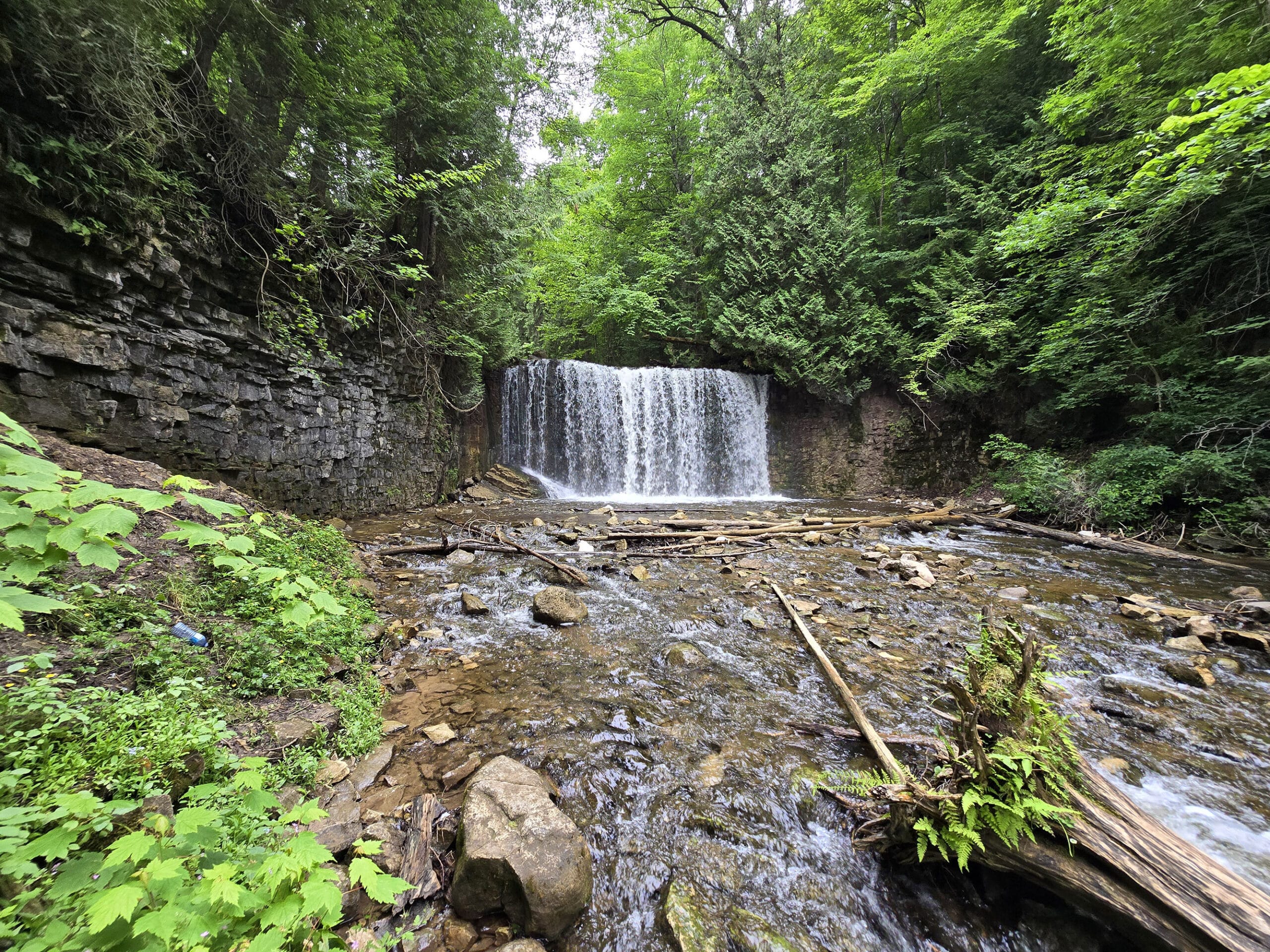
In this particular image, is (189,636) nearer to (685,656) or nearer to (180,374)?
(685,656)

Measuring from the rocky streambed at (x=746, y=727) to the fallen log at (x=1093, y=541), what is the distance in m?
0.48

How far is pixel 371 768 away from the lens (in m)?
2.23

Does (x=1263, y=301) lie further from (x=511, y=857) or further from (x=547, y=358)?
(x=547, y=358)

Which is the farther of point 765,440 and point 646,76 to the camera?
point 646,76

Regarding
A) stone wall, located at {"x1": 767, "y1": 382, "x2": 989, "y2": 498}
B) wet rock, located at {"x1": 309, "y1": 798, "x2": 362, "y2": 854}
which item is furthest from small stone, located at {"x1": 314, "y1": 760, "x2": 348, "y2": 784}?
stone wall, located at {"x1": 767, "y1": 382, "x2": 989, "y2": 498}

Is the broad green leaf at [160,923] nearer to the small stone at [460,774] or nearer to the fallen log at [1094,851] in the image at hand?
the small stone at [460,774]

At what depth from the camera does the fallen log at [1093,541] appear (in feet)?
19.4

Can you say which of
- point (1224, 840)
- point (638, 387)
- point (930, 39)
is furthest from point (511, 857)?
point (930, 39)

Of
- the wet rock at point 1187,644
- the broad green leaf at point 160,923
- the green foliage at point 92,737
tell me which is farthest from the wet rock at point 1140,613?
the green foliage at point 92,737

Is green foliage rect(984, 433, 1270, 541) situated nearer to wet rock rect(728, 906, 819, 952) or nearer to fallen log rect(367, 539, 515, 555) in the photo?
wet rock rect(728, 906, 819, 952)

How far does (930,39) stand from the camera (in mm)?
10273

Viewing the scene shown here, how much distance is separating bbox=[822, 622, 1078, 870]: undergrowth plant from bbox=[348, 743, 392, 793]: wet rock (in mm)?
2274

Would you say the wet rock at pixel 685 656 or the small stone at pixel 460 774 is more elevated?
the wet rock at pixel 685 656

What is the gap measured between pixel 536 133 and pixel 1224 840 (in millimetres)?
14260
